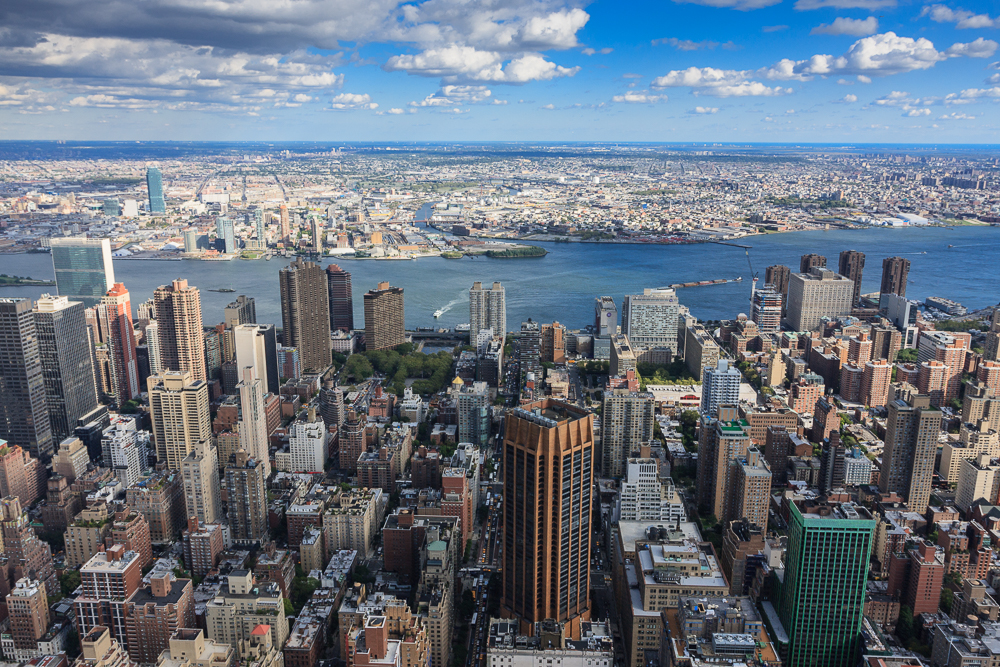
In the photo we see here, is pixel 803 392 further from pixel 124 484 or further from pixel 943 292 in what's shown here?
pixel 943 292

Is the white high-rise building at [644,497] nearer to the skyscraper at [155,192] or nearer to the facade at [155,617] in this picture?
the facade at [155,617]

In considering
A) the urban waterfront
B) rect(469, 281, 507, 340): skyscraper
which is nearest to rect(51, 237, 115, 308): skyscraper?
the urban waterfront

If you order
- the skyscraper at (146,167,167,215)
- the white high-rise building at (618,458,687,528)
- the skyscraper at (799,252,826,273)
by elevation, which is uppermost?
the skyscraper at (146,167,167,215)

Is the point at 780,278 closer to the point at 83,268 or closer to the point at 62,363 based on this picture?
the point at 62,363

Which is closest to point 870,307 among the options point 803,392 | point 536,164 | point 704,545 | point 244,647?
point 803,392

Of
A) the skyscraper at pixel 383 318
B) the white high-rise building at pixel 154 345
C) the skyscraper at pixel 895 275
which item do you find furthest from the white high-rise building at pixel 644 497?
the skyscraper at pixel 895 275

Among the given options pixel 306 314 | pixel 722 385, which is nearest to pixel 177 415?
pixel 306 314

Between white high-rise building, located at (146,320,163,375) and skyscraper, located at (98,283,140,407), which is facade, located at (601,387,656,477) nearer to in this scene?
white high-rise building, located at (146,320,163,375)
